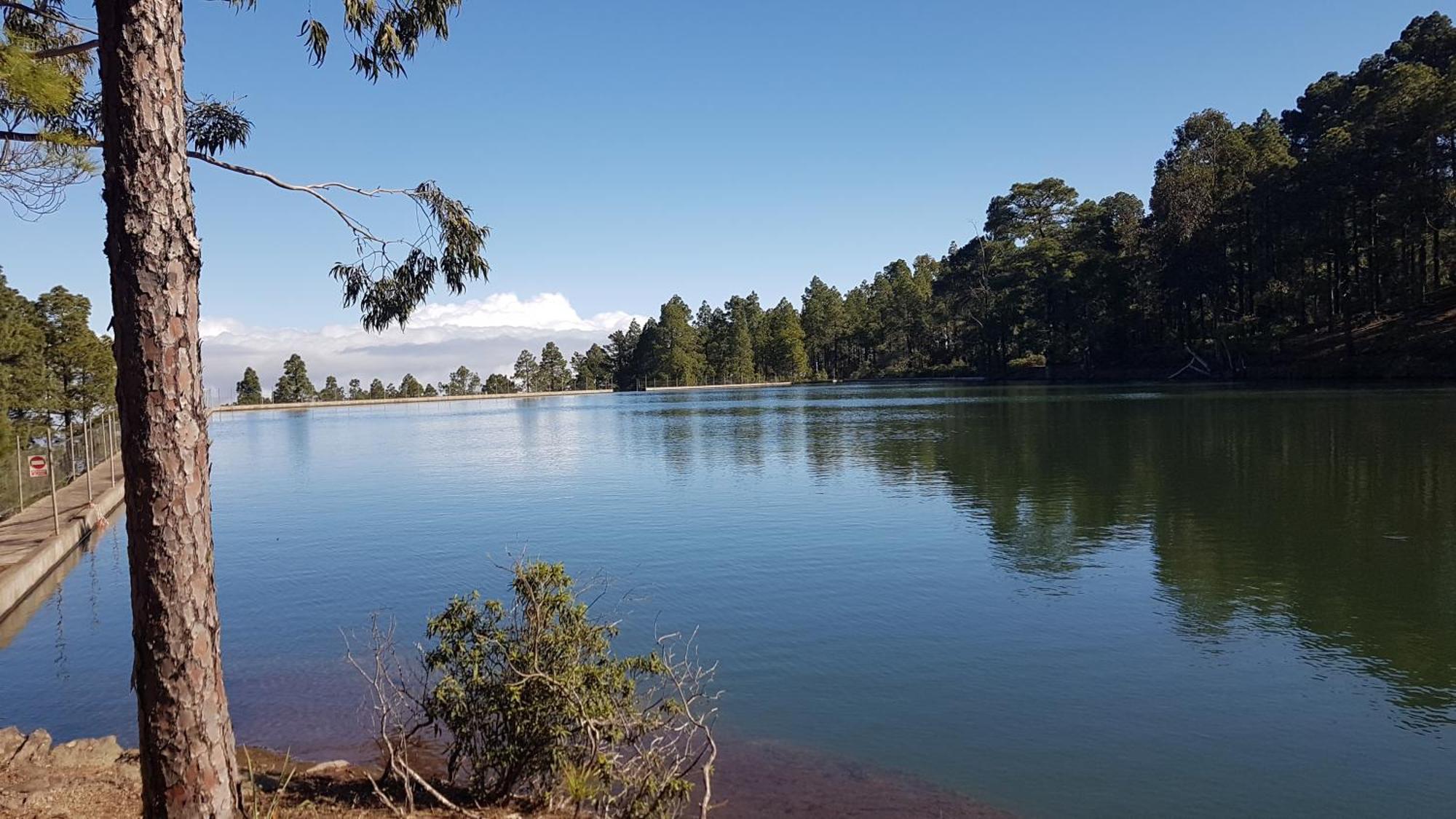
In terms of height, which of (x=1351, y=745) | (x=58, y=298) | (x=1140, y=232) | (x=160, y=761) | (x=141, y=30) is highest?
(x=1140, y=232)

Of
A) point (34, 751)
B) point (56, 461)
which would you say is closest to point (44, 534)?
point (56, 461)

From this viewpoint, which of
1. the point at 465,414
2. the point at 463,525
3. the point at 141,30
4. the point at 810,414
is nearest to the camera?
the point at 141,30

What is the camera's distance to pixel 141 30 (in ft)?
12.9

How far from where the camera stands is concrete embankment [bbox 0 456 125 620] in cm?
1420

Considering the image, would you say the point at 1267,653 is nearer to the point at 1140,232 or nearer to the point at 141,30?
the point at 141,30

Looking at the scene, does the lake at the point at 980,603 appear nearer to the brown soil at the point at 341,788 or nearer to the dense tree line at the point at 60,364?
the brown soil at the point at 341,788

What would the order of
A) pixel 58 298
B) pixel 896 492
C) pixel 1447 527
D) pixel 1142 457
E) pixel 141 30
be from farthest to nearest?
pixel 58 298
pixel 1142 457
pixel 896 492
pixel 1447 527
pixel 141 30

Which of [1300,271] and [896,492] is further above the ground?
[1300,271]

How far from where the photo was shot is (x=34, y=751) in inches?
274

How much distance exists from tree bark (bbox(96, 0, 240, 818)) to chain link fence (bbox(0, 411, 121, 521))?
1656 centimetres

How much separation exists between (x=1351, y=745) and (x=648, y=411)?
221ft

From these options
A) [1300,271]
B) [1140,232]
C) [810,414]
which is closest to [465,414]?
[810,414]

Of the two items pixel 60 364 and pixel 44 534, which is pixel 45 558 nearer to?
pixel 44 534

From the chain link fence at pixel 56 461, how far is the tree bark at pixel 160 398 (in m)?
16.6
